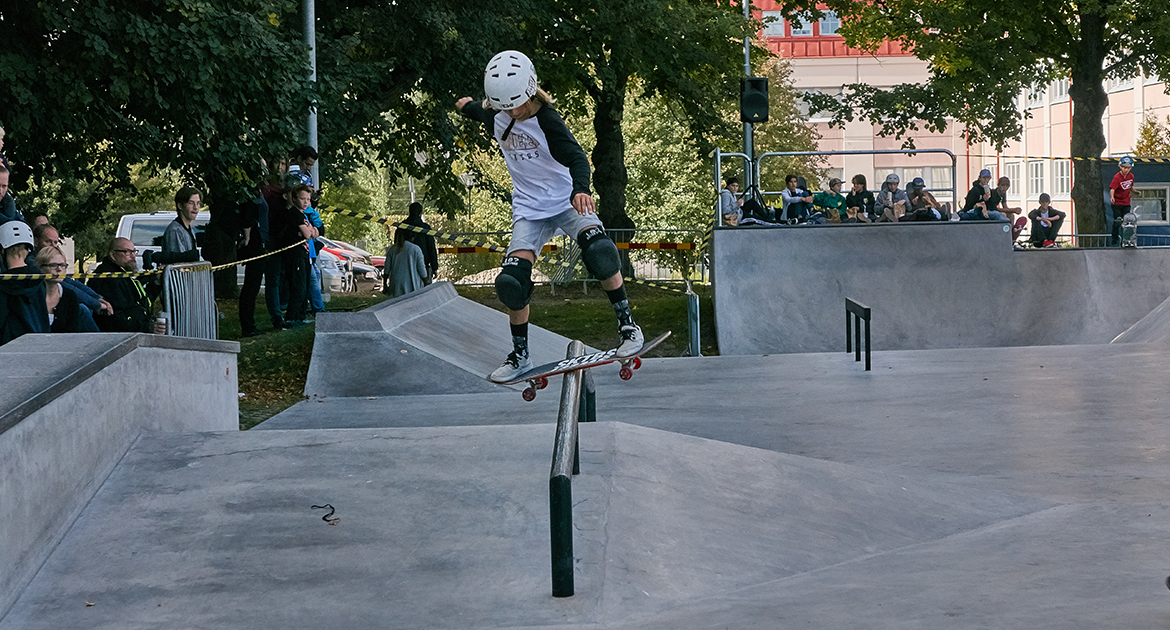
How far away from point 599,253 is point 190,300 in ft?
14.6

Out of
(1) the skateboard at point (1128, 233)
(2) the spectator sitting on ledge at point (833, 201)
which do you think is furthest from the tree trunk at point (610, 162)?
(1) the skateboard at point (1128, 233)

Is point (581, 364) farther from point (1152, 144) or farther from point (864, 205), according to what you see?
point (1152, 144)

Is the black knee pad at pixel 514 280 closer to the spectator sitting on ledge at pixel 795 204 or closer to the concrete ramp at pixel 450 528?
the concrete ramp at pixel 450 528

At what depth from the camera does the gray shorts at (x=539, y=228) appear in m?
6.85

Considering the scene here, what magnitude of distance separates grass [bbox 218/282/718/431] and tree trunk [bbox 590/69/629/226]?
6.04 ft

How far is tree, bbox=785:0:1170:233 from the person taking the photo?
2412 cm

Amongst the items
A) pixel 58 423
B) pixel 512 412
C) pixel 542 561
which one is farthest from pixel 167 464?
pixel 512 412

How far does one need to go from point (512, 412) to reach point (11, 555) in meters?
5.29

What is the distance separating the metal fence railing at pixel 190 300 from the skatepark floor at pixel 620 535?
10.9 ft

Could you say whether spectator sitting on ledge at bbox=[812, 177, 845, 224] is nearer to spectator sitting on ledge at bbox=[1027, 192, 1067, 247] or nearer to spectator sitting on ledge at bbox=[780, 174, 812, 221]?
spectator sitting on ledge at bbox=[780, 174, 812, 221]

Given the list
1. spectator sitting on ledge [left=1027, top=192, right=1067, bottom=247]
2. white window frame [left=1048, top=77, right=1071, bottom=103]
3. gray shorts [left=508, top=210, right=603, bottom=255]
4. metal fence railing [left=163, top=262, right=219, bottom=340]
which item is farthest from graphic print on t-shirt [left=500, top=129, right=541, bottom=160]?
white window frame [left=1048, top=77, right=1071, bottom=103]

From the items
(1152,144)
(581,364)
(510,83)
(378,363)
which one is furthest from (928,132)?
(581,364)

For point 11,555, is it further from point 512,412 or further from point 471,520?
point 512,412

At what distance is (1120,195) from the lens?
62.8ft
